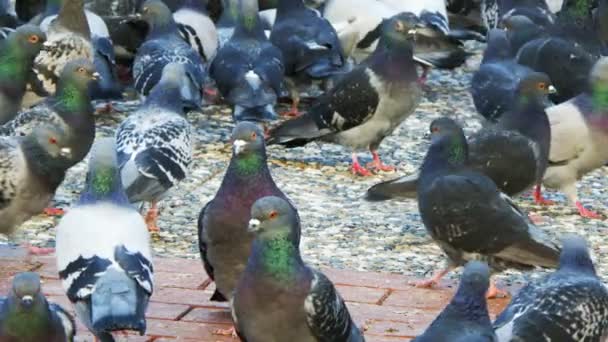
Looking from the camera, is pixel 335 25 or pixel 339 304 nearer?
pixel 339 304

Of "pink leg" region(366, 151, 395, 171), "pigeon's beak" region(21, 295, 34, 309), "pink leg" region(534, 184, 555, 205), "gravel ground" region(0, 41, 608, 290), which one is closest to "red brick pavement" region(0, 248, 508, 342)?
"gravel ground" region(0, 41, 608, 290)

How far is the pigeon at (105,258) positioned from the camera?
604 cm

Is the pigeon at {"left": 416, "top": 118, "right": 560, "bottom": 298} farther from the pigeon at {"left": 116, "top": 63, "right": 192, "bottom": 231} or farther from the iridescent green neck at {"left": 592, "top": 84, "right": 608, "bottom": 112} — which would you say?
the iridescent green neck at {"left": 592, "top": 84, "right": 608, "bottom": 112}

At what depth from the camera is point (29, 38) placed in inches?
409

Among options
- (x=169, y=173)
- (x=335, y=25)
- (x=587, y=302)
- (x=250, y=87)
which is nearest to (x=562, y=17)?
(x=335, y=25)

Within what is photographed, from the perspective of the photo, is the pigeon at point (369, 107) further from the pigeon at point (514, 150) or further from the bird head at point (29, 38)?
the bird head at point (29, 38)

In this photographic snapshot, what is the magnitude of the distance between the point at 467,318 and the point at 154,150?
10.8 ft

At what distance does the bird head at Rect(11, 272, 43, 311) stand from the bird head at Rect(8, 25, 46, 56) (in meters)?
4.59

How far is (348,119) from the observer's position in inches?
401

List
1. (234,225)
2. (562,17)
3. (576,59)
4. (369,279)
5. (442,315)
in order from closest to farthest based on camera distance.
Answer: (442,315) → (234,225) → (369,279) → (576,59) → (562,17)

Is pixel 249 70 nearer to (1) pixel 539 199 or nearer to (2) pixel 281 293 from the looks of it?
(1) pixel 539 199

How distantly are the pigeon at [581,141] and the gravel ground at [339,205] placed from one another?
0.61 ft

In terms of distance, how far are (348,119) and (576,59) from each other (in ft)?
6.28

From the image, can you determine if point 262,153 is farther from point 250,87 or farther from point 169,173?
point 250,87
